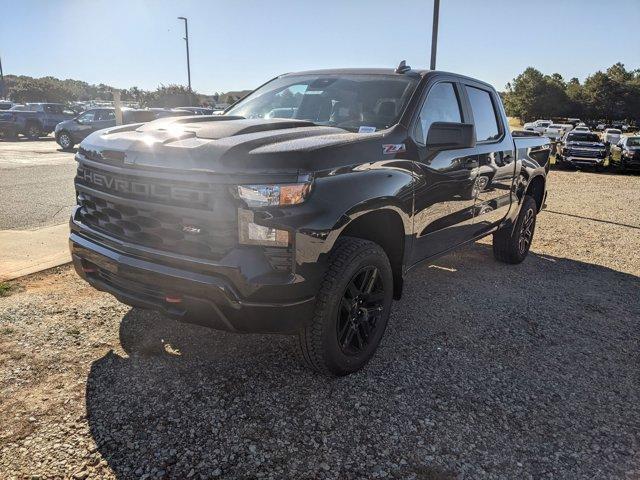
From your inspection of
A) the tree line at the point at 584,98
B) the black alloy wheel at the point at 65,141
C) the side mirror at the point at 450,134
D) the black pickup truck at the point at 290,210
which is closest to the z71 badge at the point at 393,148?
the black pickup truck at the point at 290,210

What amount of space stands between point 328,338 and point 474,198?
208 cm

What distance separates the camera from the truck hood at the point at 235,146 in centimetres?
250

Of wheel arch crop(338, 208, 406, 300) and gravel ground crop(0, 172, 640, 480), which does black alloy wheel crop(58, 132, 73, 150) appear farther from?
wheel arch crop(338, 208, 406, 300)

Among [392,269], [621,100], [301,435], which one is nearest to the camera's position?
[301,435]

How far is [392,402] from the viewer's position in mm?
2898

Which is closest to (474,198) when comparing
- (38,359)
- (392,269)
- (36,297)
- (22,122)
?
(392,269)

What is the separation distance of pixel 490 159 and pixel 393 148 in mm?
1669

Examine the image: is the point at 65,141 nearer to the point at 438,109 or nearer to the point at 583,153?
the point at 438,109

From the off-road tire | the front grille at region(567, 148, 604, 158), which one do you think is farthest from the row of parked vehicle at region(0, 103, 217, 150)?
the front grille at region(567, 148, 604, 158)

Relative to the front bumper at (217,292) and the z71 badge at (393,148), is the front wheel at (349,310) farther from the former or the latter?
the z71 badge at (393,148)

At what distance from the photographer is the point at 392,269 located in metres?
3.45

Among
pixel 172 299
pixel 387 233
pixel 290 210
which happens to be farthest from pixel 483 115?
pixel 172 299

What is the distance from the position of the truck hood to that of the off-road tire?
2.98 meters

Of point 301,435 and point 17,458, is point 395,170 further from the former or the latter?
point 17,458
